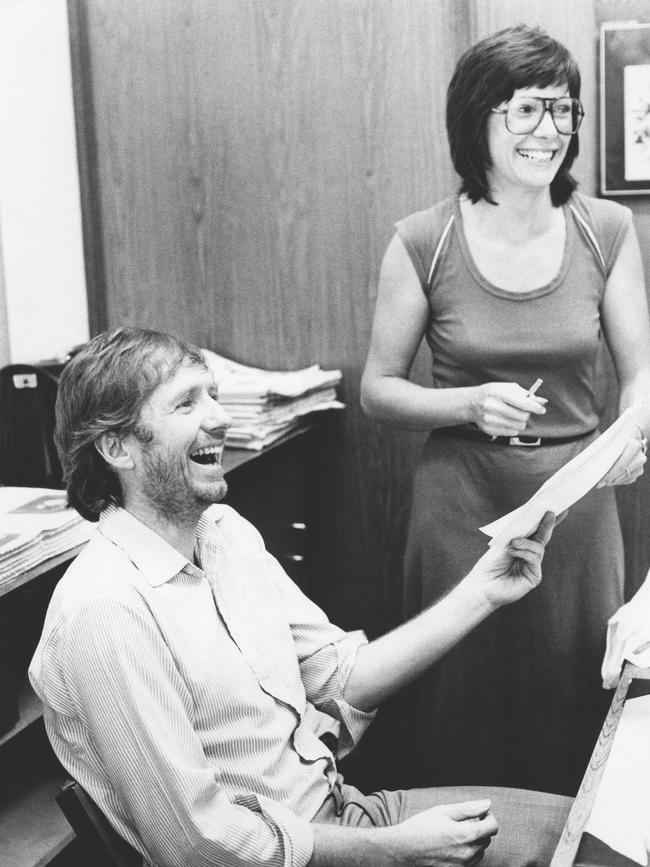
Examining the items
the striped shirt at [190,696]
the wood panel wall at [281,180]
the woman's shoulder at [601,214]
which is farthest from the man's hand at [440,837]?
the wood panel wall at [281,180]

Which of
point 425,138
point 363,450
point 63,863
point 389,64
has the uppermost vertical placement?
point 389,64

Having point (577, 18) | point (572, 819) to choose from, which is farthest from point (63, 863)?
point (577, 18)

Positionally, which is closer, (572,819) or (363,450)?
(572,819)

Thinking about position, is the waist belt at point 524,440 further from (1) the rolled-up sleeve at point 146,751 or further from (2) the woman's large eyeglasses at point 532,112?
(1) the rolled-up sleeve at point 146,751

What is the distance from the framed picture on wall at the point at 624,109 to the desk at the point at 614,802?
1.69 m

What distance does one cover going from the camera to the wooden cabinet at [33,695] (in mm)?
1677

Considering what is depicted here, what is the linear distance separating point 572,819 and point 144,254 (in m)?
2.28

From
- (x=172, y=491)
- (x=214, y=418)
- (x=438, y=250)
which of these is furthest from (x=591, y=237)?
(x=172, y=491)

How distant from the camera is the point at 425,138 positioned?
2.85m

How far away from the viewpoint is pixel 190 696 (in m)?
1.37

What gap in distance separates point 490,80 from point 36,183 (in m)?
1.40

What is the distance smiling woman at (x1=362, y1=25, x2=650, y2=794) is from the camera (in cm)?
Result: 208

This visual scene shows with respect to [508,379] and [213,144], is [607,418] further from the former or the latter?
[213,144]

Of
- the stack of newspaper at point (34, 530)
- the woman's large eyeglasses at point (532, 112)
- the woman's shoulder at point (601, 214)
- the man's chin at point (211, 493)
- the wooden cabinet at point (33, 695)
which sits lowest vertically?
the wooden cabinet at point (33, 695)
